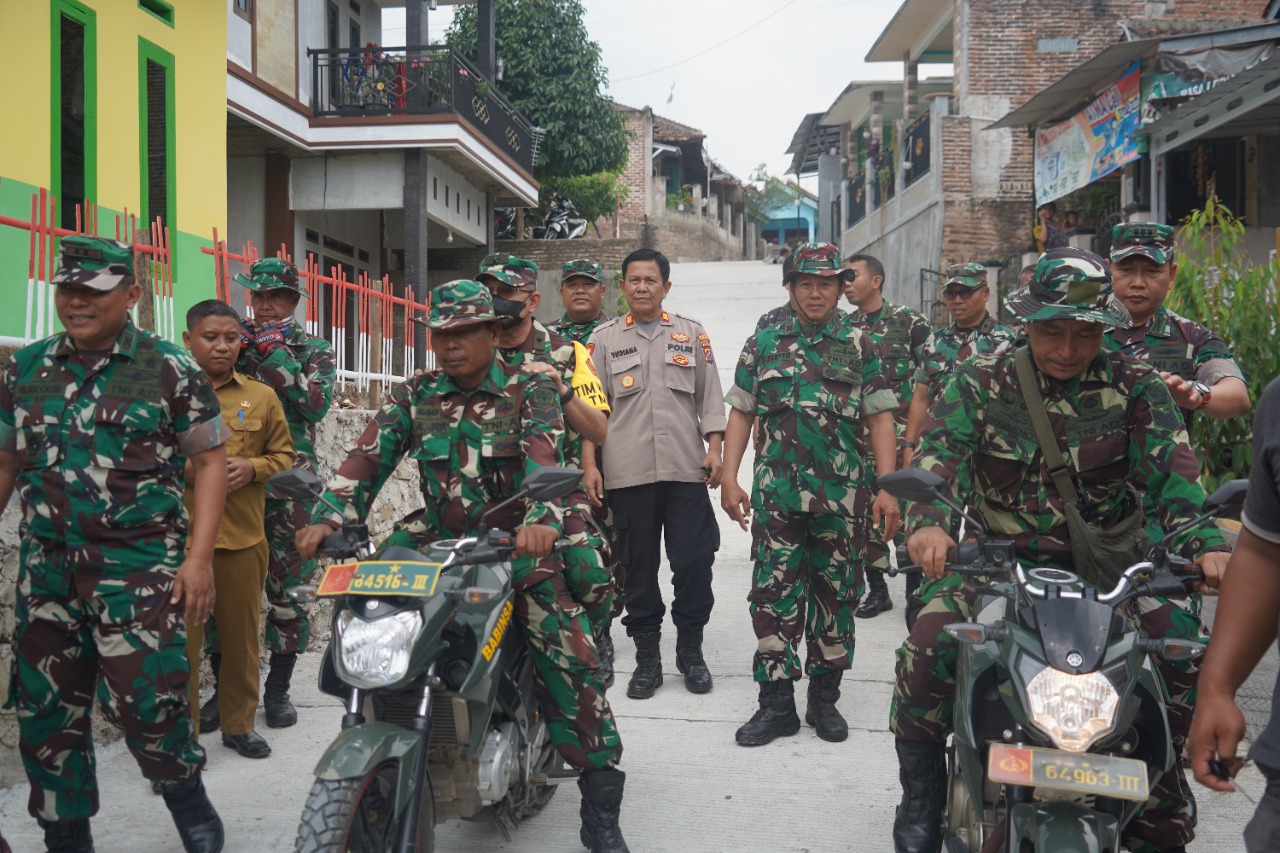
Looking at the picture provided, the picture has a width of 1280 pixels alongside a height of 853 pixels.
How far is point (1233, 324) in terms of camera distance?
6.91 metres

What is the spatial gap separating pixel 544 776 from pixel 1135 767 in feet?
6.85

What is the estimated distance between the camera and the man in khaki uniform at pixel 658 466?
5941 mm

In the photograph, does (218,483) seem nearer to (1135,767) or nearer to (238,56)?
(1135,767)

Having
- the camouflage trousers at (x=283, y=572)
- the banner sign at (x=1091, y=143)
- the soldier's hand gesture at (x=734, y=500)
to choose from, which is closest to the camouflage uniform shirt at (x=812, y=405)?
the soldier's hand gesture at (x=734, y=500)

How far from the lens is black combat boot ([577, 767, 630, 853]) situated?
3.88 meters

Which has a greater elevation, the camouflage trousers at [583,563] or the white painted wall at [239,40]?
the white painted wall at [239,40]

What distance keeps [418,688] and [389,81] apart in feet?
47.9

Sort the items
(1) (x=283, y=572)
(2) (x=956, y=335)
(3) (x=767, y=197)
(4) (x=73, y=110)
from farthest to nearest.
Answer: (3) (x=767, y=197) → (4) (x=73, y=110) → (2) (x=956, y=335) → (1) (x=283, y=572)

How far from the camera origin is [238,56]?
46.1 ft

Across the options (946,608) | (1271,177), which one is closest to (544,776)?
(946,608)


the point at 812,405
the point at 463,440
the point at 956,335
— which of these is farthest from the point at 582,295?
the point at 463,440

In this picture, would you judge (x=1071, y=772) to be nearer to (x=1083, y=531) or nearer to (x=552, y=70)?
(x=1083, y=531)

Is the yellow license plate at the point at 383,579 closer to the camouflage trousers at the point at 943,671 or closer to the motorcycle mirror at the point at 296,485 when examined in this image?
the motorcycle mirror at the point at 296,485

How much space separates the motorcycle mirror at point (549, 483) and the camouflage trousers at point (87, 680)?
131 centimetres
